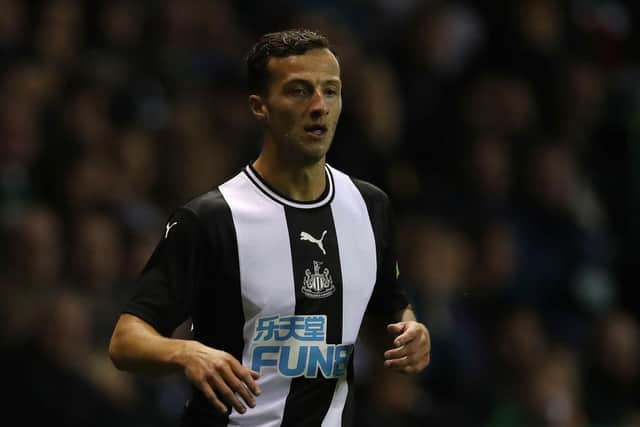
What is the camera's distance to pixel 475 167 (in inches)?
347

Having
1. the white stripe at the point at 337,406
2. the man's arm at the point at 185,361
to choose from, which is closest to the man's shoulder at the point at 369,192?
the white stripe at the point at 337,406

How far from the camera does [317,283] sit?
159 inches

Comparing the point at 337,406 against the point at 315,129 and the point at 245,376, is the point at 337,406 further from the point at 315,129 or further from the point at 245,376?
the point at 315,129

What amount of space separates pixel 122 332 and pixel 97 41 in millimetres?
4787

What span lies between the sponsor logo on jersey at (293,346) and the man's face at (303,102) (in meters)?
0.52

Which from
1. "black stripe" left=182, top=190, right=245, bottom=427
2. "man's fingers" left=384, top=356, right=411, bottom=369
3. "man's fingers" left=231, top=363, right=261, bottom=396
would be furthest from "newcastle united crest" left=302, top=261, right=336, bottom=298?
"man's fingers" left=231, top=363, right=261, bottom=396

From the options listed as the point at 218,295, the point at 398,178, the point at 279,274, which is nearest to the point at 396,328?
the point at 279,274

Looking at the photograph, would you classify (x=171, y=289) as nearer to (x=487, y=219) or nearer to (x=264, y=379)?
(x=264, y=379)

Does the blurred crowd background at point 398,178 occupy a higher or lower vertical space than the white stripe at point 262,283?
lower

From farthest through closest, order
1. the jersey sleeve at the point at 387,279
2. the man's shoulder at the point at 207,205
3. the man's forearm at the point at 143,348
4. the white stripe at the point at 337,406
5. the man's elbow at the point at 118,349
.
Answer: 1. the jersey sleeve at the point at 387,279
2. the white stripe at the point at 337,406
3. the man's shoulder at the point at 207,205
4. the man's elbow at the point at 118,349
5. the man's forearm at the point at 143,348

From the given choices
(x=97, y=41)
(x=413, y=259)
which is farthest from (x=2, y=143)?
(x=413, y=259)

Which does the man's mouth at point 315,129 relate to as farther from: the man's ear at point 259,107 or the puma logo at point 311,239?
the puma logo at point 311,239

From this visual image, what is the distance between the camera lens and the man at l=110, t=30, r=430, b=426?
12.8ft

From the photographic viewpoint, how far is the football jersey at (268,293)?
3.90m
